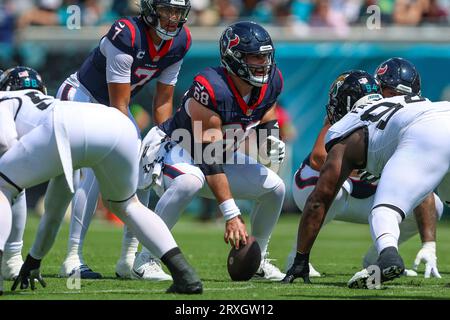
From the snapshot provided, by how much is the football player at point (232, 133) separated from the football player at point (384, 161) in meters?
0.58

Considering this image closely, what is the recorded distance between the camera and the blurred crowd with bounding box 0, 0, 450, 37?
624 inches

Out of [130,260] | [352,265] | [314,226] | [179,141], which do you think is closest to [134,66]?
[179,141]

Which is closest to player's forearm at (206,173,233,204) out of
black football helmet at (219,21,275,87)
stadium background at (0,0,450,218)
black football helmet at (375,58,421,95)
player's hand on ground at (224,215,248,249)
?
player's hand on ground at (224,215,248,249)

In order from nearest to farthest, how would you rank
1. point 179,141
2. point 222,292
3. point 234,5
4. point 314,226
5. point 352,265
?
point 222,292
point 314,226
point 179,141
point 352,265
point 234,5

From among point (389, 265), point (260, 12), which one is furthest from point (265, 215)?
point (260, 12)

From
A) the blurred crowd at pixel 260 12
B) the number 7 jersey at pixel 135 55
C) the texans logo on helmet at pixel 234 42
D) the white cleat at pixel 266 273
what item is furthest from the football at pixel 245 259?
the blurred crowd at pixel 260 12

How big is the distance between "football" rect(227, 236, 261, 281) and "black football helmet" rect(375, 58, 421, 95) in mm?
1640

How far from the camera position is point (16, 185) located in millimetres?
5348

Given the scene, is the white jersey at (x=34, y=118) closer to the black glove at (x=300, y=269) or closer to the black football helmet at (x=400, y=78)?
the black glove at (x=300, y=269)

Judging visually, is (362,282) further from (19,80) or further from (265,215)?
(19,80)

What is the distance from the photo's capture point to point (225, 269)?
788 centimetres

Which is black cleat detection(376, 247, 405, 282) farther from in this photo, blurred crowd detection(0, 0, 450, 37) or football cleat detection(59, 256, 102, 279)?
blurred crowd detection(0, 0, 450, 37)
